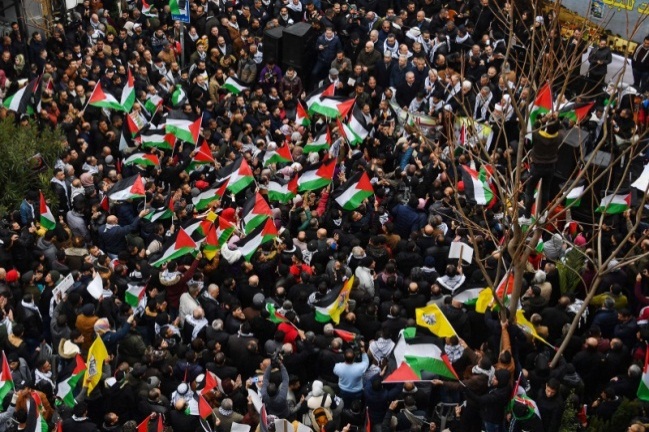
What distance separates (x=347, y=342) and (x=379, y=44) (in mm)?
10052

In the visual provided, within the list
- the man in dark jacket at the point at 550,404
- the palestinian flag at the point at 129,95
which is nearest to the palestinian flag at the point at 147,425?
the man in dark jacket at the point at 550,404

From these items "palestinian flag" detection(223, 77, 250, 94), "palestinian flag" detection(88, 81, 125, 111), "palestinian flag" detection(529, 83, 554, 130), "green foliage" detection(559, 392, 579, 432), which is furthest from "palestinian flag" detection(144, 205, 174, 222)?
"green foliage" detection(559, 392, 579, 432)

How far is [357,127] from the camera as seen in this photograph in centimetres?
1802

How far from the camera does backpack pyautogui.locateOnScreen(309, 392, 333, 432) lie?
12146 mm

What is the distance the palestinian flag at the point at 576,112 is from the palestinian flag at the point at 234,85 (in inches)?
246

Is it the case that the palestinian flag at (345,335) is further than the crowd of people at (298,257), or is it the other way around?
the palestinian flag at (345,335)

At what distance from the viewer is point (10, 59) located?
Answer: 2045cm

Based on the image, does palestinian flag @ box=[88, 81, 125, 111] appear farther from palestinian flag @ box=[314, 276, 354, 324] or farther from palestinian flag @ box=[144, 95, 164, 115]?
palestinian flag @ box=[314, 276, 354, 324]

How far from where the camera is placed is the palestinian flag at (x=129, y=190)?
52.3 ft

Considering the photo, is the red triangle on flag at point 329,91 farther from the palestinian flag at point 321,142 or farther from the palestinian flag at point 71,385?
the palestinian flag at point 71,385

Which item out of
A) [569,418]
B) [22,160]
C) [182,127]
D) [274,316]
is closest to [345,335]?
[274,316]

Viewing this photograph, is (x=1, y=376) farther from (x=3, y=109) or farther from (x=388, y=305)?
(x=3, y=109)

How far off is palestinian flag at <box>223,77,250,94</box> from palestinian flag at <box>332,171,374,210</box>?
471 cm

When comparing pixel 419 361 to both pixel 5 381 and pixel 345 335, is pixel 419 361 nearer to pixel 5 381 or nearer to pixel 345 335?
pixel 345 335
